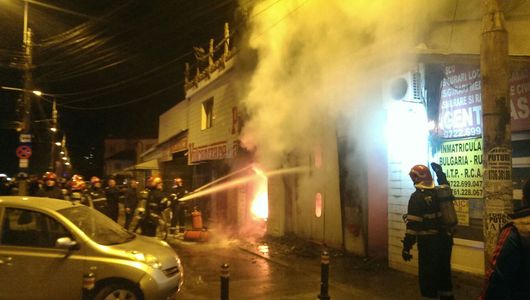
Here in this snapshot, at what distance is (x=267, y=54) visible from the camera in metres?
12.0

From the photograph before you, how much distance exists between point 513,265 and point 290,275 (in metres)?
6.15

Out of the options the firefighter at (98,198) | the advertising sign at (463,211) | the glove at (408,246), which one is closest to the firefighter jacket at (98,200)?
the firefighter at (98,198)

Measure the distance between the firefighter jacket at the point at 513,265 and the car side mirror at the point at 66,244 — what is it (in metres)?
4.31

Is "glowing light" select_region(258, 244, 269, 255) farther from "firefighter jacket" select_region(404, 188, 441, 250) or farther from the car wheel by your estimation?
"firefighter jacket" select_region(404, 188, 441, 250)

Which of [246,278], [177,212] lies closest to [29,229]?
[246,278]

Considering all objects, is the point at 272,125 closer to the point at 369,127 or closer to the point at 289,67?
the point at 289,67

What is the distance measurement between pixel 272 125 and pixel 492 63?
298 inches

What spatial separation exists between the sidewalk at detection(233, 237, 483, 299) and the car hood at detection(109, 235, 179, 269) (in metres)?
2.79

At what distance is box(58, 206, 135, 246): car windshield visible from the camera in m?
5.61

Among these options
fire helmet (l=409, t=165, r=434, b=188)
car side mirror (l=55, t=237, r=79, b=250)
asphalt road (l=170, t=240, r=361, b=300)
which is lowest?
asphalt road (l=170, t=240, r=361, b=300)

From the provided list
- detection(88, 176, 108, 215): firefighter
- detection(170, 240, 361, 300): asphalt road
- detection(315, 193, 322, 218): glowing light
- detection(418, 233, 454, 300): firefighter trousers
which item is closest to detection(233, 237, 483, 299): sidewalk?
detection(170, 240, 361, 300): asphalt road

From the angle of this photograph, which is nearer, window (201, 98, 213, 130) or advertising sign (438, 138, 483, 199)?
advertising sign (438, 138, 483, 199)

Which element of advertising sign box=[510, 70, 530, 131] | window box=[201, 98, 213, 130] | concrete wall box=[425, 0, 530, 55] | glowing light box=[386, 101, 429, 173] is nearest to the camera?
advertising sign box=[510, 70, 530, 131]

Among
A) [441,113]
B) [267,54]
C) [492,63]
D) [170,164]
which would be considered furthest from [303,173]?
[170,164]
